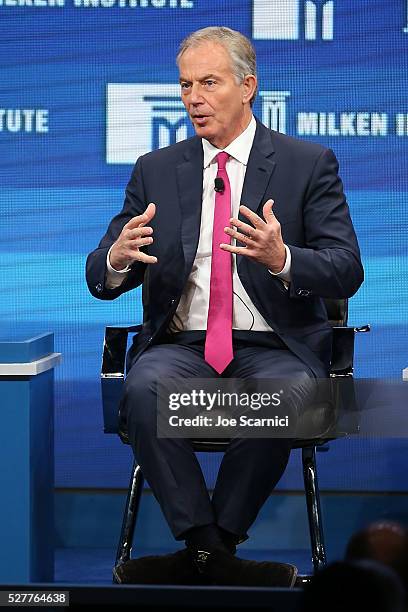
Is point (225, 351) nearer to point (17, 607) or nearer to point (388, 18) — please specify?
point (17, 607)

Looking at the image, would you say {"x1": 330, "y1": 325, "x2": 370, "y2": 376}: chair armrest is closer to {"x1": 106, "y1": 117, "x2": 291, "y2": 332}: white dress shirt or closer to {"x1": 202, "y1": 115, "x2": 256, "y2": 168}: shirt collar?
{"x1": 106, "y1": 117, "x2": 291, "y2": 332}: white dress shirt

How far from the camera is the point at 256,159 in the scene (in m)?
2.81

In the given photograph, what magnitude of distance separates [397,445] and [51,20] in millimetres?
1899

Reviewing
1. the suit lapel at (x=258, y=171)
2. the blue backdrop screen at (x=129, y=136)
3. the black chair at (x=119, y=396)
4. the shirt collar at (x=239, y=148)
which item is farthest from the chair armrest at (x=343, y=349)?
the blue backdrop screen at (x=129, y=136)

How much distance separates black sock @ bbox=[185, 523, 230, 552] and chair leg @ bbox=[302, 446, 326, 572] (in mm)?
591

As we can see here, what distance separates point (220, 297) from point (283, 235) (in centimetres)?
22

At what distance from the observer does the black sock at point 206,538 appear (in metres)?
2.25

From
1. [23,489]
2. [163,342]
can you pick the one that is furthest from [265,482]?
[23,489]

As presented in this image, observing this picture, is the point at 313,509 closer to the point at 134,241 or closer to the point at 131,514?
the point at 131,514

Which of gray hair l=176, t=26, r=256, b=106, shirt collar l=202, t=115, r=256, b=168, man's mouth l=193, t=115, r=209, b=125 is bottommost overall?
shirt collar l=202, t=115, r=256, b=168

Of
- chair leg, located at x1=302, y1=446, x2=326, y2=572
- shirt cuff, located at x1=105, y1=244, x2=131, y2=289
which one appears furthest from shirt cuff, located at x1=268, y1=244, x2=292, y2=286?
chair leg, located at x1=302, y1=446, x2=326, y2=572

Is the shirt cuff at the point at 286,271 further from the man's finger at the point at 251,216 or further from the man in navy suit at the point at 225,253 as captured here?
the man's finger at the point at 251,216

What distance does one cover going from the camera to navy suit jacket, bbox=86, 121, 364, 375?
2654 mm

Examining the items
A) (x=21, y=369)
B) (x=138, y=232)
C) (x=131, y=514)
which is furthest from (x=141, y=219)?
(x=131, y=514)
